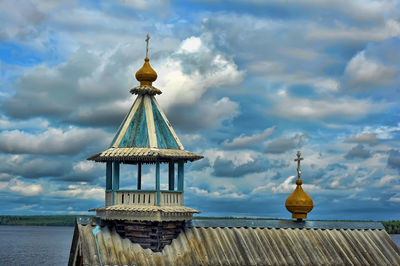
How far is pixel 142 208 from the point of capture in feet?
80.5

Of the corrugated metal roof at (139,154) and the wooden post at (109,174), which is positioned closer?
the corrugated metal roof at (139,154)

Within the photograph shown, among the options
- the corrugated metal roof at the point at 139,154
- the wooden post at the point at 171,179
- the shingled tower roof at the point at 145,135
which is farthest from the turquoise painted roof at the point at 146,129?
the wooden post at the point at 171,179

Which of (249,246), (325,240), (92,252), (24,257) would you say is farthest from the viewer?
(24,257)

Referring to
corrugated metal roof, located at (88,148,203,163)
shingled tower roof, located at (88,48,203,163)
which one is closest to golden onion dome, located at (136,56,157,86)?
shingled tower roof, located at (88,48,203,163)

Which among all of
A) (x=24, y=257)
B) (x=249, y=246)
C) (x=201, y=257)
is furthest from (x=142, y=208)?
(x=24, y=257)

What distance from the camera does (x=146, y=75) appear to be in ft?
88.9

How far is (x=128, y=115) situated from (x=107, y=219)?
16.4 feet

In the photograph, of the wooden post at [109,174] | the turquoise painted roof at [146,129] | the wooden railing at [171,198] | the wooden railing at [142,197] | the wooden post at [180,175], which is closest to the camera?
the wooden railing at [142,197]

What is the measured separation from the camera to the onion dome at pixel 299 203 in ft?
99.5

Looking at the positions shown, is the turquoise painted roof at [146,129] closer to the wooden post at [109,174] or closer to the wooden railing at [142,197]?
the wooden post at [109,174]

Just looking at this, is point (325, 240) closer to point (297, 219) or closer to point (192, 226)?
point (297, 219)

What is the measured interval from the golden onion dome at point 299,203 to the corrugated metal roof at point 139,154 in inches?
277

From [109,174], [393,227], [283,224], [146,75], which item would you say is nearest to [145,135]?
[109,174]

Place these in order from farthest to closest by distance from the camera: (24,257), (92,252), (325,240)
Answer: (24,257)
(325,240)
(92,252)
